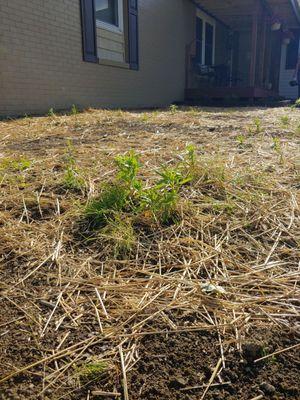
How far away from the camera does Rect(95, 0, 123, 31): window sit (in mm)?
7446

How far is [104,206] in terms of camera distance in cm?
167

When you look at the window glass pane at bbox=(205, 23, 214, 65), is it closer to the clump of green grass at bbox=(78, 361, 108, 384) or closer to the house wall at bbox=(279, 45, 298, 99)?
the house wall at bbox=(279, 45, 298, 99)

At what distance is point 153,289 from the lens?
48.6 inches

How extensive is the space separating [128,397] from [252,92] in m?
10.2

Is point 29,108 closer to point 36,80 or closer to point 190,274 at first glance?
point 36,80

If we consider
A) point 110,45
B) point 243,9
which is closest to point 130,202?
point 110,45

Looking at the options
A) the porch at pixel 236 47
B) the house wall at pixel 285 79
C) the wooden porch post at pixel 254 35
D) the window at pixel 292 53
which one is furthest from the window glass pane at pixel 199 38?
the window at pixel 292 53

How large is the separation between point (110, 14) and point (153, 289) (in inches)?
318

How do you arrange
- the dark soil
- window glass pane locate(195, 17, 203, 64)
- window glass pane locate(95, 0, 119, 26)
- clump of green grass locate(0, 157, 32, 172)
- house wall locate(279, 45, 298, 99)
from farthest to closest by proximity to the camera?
1. house wall locate(279, 45, 298, 99)
2. window glass pane locate(195, 17, 203, 64)
3. window glass pane locate(95, 0, 119, 26)
4. clump of green grass locate(0, 157, 32, 172)
5. the dark soil

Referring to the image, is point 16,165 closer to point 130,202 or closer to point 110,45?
point 130,202

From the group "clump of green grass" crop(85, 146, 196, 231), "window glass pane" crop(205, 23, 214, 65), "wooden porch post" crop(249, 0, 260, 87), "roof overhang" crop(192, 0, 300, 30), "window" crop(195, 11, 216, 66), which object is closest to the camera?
"clump of green grass" crop(85, 146, 196, 231)

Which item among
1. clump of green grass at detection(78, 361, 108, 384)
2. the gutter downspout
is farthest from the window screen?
clump of green grass at detection(78, 361, 108, 384)

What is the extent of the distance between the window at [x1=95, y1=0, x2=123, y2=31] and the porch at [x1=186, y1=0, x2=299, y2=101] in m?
3.63

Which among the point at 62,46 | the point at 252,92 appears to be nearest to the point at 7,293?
the point at 62,46
